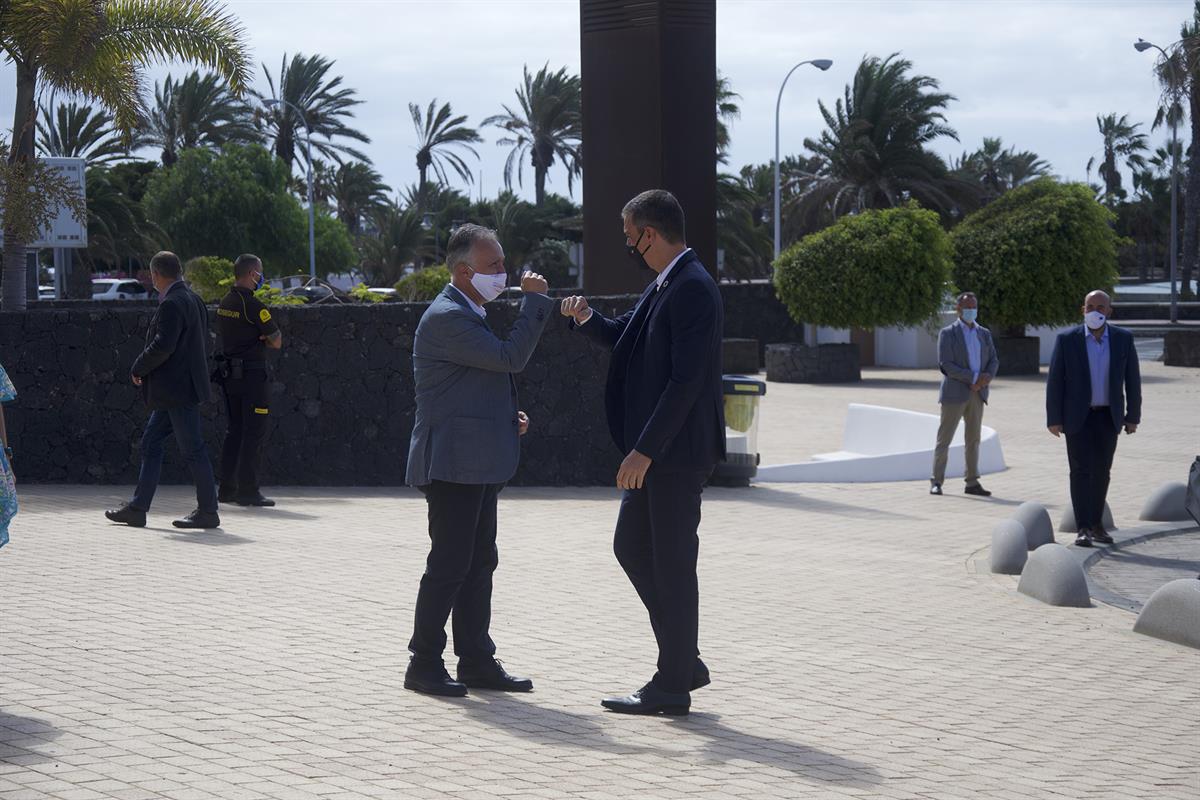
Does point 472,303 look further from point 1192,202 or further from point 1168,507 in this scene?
point 1192,202

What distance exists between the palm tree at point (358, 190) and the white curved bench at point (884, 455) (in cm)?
5052

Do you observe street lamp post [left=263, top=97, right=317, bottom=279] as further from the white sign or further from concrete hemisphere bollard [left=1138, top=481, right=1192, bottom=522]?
concrete hemisphere bollard [left=1138, top=481, right=1192, bottom=522]

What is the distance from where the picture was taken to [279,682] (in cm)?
590

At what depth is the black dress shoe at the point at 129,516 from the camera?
1030cm

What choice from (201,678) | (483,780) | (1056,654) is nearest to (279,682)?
(201,678)

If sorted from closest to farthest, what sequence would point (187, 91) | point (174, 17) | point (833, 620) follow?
point (833, 620) → point (174, 17) → point (187, 91)

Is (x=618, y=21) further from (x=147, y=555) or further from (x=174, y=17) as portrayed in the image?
(x=147, y=555)

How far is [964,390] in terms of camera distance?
1402 cm

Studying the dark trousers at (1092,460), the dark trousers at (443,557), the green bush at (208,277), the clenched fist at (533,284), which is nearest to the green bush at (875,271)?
the green bush at (208,277)

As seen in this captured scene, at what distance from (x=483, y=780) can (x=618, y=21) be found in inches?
436

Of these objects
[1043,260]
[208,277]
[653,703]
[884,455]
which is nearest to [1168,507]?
[884,455]

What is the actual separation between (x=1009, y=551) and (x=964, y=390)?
440cm

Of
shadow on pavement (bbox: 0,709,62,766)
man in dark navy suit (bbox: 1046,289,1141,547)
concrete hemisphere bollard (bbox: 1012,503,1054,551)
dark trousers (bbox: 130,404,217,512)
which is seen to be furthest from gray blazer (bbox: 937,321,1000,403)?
shadow on pavement (bbox: 0,709,62,766)

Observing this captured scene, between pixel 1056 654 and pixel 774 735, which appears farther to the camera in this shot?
pixel 1056 654
